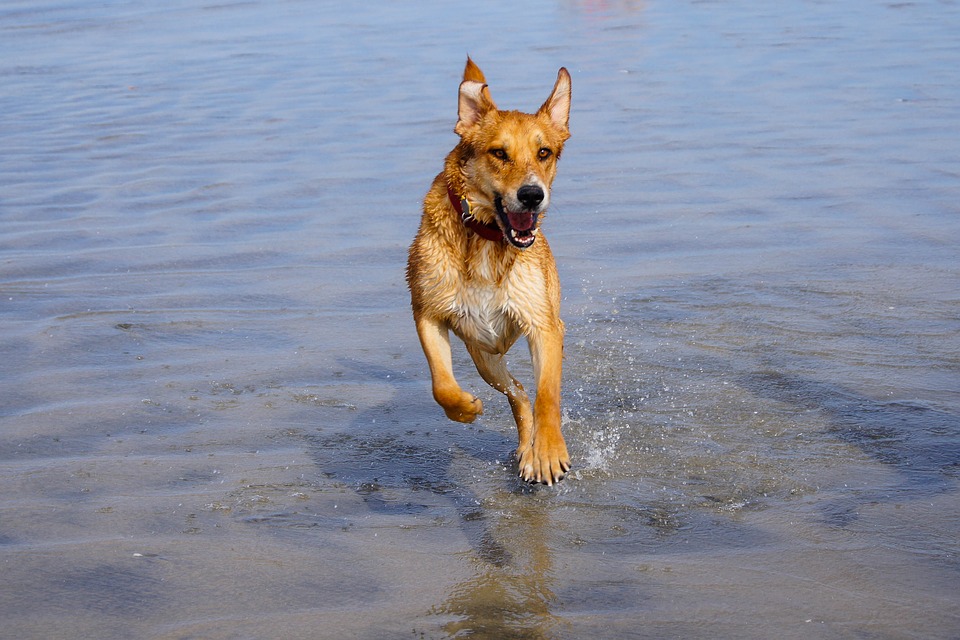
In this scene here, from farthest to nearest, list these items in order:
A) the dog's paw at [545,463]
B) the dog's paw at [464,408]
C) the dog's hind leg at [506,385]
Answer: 1. the dog's hind leg at [506,385]
2. the dog's paw at [464,408]
3. the dog's paw at [545,463]

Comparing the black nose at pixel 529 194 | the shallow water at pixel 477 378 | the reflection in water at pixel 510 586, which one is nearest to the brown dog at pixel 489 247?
the black nose at pixel 529 194

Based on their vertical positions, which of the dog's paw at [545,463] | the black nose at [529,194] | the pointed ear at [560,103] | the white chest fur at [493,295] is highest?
the pointed ear at [560,103]

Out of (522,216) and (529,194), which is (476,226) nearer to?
(522,216)

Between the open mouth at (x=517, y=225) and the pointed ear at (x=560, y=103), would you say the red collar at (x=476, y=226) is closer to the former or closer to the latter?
the open mouth at (x=517, y=225)

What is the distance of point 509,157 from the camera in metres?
5.29

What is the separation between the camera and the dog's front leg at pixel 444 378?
5000 millimetres

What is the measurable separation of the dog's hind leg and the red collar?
597mm

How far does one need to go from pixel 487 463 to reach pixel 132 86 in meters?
12.0

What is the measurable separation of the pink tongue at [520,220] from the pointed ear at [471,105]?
0.50 meters

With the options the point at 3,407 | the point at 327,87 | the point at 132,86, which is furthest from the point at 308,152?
the point at 3,407

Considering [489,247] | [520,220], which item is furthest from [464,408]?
[520,220]

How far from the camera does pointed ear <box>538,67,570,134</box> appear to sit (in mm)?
5559

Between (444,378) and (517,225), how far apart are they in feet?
2.43

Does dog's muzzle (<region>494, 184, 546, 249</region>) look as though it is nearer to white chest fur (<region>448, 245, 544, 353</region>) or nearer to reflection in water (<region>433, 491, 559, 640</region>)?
white chest fur (<region>448, 245, 544, 353</region>)
